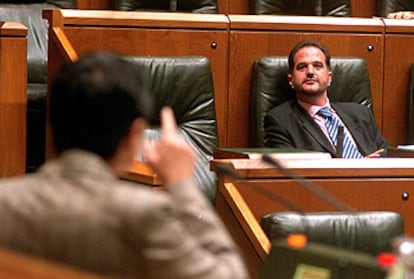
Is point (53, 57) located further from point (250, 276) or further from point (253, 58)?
point (250, 276)

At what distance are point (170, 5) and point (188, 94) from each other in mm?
504

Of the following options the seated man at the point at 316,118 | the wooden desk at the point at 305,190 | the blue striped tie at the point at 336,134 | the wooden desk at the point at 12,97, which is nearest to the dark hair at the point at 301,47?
the seated man at the point at 316,118

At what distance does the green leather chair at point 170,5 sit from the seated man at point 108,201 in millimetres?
1787

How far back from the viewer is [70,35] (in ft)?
7.22

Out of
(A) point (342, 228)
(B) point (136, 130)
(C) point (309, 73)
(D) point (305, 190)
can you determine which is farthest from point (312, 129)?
(B) point (136, 130)

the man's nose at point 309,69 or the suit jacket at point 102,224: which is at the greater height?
the man's nose at point 309,69

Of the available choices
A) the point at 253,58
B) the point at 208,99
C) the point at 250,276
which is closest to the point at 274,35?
the point at 253,58

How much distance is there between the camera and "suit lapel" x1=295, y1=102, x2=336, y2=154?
2301 millimetres

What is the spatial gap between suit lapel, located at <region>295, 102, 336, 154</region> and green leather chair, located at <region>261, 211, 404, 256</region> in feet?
1.96

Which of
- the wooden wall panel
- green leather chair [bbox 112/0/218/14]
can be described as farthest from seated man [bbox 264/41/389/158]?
green leather chair [bbox 112/0/218/14]

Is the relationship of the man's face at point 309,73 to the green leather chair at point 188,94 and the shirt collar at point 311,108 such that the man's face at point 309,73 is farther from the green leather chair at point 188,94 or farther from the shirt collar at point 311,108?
the green leather chair at point 188,94

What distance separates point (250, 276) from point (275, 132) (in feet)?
2.06

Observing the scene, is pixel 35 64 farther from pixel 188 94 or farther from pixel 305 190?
pixel 305 190

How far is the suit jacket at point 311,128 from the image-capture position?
2.29 m
